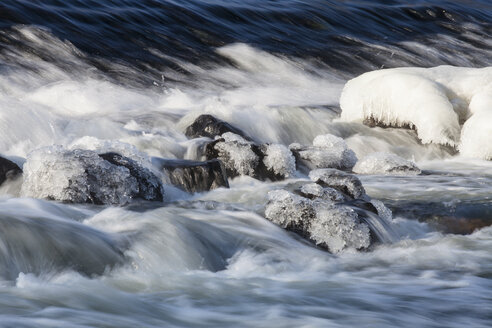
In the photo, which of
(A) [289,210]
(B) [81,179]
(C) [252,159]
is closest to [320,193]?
(A) [289,210]

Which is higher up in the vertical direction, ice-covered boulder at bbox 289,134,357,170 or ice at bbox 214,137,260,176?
ice at bbox 214,137,260,176

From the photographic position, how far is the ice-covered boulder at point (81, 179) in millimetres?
6738

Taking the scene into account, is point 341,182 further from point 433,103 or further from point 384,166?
point 433,103

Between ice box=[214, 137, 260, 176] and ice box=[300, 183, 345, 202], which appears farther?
ice box=[214, 137, 260, 176]

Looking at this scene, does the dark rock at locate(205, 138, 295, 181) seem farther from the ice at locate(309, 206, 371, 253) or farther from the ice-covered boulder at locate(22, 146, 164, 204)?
the ice at locate(309, 206, 371, 253)

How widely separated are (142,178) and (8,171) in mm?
1131

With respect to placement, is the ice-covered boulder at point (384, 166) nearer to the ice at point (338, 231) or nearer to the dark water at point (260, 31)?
the ice at point (338, 231)

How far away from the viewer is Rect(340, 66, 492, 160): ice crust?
1126 centimetres

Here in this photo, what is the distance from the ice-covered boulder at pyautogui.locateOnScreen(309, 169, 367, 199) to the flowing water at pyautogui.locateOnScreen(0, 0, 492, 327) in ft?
1.26

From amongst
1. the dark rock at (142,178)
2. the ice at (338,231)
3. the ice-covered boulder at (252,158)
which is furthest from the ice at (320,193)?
the ice-covered boulder at (252,158)

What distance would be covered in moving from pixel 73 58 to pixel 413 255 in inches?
327

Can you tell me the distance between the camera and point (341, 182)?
7.91m

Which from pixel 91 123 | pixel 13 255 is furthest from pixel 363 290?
pixel 91 123

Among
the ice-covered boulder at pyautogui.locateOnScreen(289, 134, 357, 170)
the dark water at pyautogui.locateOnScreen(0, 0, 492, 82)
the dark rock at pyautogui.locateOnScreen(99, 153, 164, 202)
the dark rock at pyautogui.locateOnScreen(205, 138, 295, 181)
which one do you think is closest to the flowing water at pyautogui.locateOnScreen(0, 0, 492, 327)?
the dark water at pyautogui.locateOnScreen(0, 0, 492, 82)
